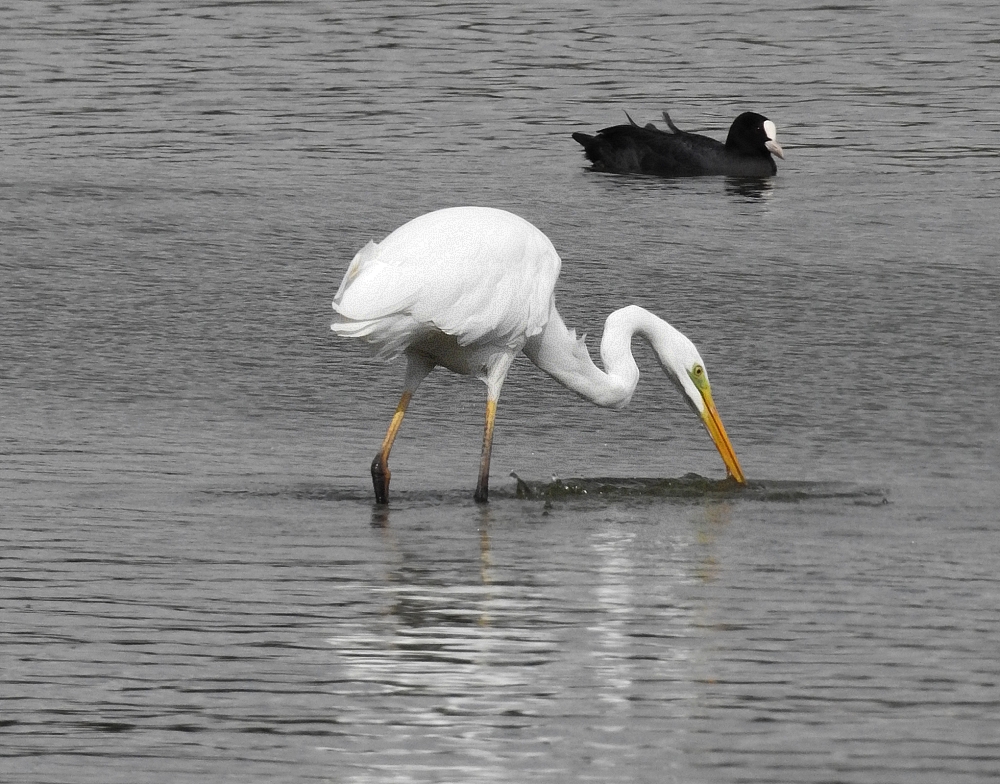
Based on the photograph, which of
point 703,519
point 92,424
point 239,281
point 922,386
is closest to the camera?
point 703,519

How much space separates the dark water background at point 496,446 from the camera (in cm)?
607

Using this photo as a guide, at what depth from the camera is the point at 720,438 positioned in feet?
32.3

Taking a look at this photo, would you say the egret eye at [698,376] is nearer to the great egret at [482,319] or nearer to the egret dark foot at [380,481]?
the great egret at [482,319]

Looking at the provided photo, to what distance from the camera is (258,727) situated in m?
5.97

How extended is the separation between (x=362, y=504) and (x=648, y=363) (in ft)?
12.4

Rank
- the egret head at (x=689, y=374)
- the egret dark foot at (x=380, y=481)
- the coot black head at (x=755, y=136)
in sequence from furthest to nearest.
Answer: the coot black head at (x=755, y=136) < the egret head at (x=689, y=374) < the egret dark foot at (x=380, y=481)

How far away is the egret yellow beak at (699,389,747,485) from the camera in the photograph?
9594mm

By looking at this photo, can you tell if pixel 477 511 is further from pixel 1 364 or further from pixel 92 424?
pixel 1 364

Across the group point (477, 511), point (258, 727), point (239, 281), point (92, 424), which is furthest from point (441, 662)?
point (239, 281)

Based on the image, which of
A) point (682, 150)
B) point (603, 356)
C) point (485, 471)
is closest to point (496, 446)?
point (603, 356)

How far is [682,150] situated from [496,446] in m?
9.30

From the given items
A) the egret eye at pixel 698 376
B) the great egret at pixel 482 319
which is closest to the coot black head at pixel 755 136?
the great egret at pixel 482 319

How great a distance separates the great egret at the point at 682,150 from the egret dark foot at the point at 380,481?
10.3 metres

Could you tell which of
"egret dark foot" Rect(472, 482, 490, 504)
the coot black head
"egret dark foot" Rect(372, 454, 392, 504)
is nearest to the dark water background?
"egret dark foot" Rect(472, 482, 490, 504)
